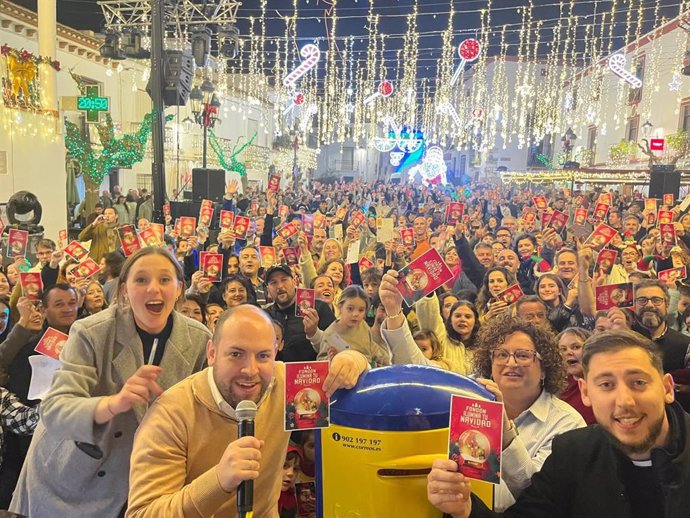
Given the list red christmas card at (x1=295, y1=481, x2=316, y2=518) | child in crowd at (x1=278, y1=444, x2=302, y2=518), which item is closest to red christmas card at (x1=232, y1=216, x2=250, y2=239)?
child in crowd at (x1=278, y1=444, x2=302, y2=518)

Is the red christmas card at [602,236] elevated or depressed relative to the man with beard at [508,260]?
elevated

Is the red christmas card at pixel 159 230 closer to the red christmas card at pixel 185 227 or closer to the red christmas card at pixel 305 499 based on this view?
the red christmas card at pixel 185 227

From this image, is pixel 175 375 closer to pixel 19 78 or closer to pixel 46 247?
pixel 46 247

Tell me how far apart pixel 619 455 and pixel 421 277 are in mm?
1790

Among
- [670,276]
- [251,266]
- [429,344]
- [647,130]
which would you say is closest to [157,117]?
[251,266]

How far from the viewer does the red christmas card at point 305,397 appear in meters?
1.83

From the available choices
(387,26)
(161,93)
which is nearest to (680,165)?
(387,26)

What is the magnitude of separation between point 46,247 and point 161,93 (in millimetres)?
3154

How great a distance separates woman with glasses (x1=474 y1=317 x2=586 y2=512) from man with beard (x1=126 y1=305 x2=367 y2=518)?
0.90 meters

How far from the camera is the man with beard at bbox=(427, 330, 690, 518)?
1792mm

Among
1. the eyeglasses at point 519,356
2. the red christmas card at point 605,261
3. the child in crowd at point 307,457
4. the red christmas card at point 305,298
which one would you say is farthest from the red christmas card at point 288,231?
the eyeglasses at point 519,356

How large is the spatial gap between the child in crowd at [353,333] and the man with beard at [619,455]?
2471mm

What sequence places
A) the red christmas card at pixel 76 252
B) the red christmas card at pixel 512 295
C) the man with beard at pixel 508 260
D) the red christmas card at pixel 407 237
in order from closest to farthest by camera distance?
the red christmas card at pixel 512 295 → the red christmas card at pixel 76 252 → the man with beard at pixel 508 260 → the red christmas card at pixel 407 237

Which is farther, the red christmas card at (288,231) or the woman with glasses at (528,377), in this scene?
the red christmas card at (288,231)
